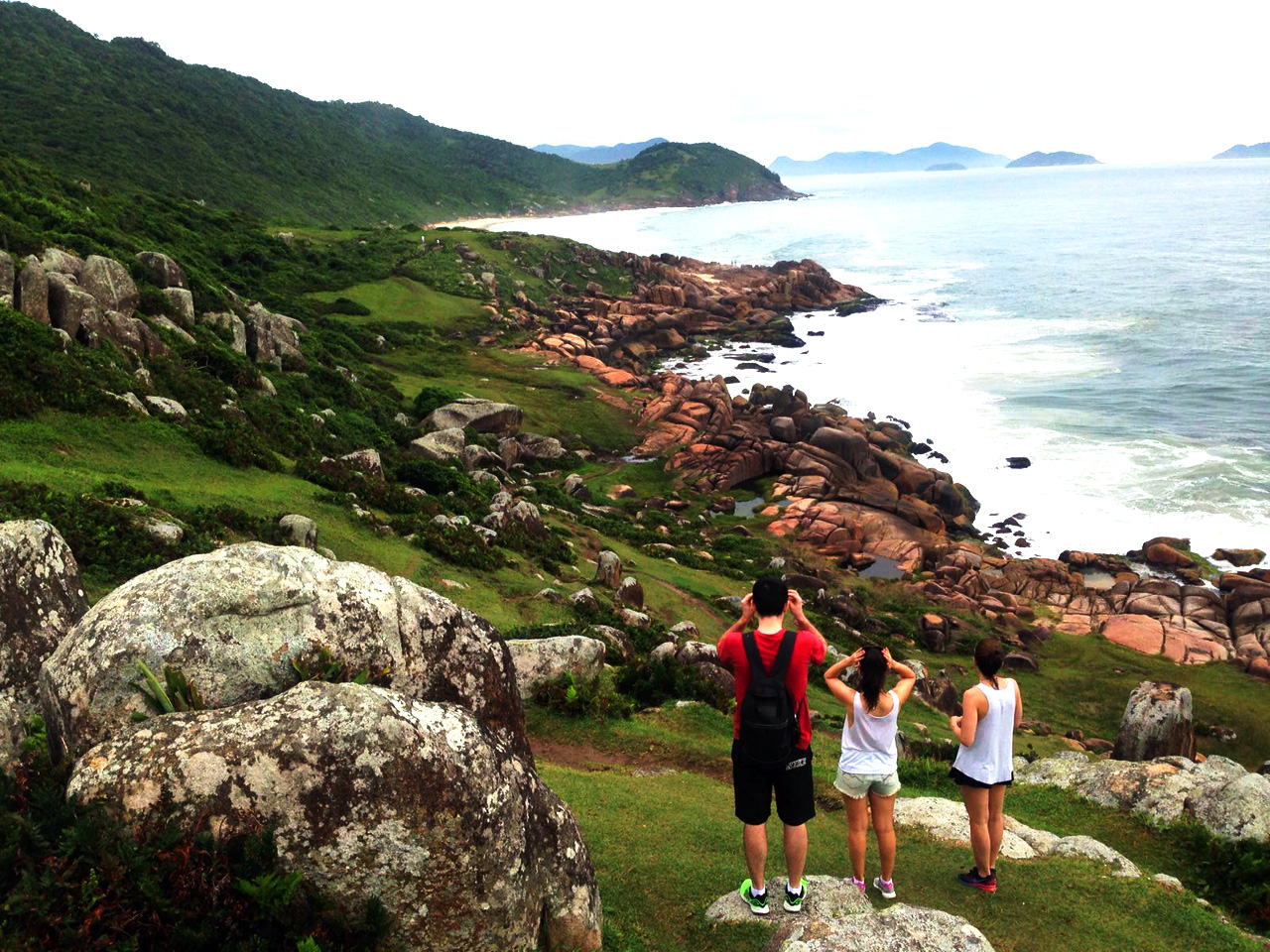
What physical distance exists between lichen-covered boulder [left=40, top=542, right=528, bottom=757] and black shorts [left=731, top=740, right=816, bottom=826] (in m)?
2.39

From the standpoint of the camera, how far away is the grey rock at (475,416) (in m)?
40.4

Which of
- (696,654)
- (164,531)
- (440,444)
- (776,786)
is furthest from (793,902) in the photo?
(440,444)

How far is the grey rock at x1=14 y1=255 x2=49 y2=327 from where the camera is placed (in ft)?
68.3

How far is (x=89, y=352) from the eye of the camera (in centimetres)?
2131

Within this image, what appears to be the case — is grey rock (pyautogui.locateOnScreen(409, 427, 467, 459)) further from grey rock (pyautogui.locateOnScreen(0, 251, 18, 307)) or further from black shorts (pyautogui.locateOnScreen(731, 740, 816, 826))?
black shorts (pyautogui.locateOnScreen(731, 740, 816, 826))

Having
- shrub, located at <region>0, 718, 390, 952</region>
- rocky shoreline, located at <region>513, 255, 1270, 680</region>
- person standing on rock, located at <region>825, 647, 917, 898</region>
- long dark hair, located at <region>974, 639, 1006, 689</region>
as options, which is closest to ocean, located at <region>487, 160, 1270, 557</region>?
rocky shoreline, located at <region>513, 255, 1270, 680</region>

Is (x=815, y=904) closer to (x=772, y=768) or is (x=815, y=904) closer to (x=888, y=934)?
(x=888, y=934)

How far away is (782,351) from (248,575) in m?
75.6

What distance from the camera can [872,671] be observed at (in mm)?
7789

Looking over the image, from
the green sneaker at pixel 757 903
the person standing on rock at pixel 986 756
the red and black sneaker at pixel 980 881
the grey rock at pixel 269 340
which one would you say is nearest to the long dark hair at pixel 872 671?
the person standing on rock at pixel 986 756

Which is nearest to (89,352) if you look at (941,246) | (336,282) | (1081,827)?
(1081,827)

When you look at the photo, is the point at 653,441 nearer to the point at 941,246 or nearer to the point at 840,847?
the point at 840,847

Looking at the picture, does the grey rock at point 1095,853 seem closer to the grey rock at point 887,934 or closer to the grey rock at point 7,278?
the grey rock at point 887,934

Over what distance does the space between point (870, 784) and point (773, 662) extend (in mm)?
2058
